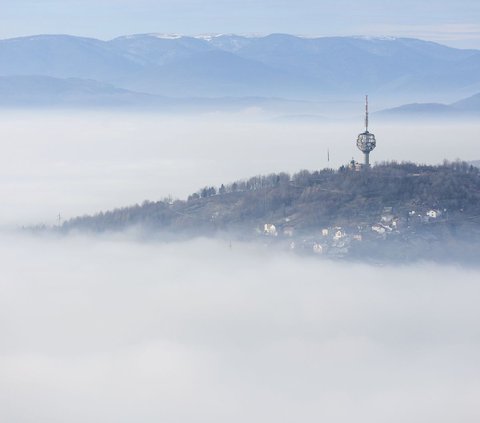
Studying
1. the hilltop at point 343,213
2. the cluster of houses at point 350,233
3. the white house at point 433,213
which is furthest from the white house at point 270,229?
the white house at point 433,213

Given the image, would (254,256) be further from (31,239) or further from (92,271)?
(31,239)

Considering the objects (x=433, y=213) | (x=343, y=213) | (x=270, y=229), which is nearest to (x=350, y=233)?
(x=343, y=213)

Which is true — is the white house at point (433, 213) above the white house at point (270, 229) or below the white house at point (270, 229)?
above

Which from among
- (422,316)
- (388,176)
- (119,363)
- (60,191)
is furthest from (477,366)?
(60,191)

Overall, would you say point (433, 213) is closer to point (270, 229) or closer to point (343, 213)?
point (343, 213)

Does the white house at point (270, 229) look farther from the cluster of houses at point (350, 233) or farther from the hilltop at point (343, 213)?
the cluster of houses at point (350, 233)
